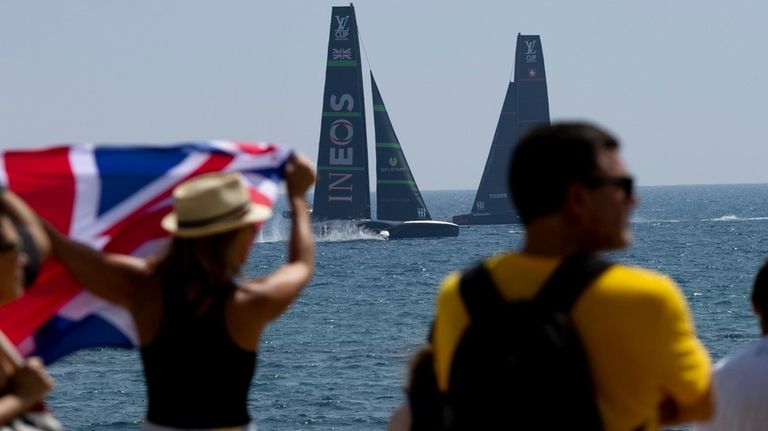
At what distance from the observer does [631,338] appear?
2150 mm

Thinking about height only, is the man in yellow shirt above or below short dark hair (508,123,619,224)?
below

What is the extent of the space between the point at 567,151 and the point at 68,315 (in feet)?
4.55

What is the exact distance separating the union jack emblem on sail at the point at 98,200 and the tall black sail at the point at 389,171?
193ft

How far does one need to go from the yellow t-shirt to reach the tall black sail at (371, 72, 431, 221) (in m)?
59.9

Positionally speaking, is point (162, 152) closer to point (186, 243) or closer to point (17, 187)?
point (17, 187)

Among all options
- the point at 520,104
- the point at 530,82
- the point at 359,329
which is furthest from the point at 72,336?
the point at 530,82

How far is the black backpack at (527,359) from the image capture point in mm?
2189

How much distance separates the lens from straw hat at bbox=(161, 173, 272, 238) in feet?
8.86

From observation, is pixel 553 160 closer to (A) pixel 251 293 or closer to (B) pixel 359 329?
(A) pixel 251 293

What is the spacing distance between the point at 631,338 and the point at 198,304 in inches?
35.3

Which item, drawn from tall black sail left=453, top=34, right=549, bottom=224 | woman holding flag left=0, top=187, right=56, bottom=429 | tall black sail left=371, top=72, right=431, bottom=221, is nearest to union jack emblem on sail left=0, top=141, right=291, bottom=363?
woman holding flag left=0, top=187, right=56, bottom=429

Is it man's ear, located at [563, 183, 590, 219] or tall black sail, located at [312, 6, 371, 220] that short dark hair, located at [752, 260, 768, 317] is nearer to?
man's ear, located at [563, 183, 590, 219]

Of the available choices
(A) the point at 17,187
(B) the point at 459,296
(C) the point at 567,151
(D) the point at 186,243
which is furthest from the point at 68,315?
(C) the point at 567,151

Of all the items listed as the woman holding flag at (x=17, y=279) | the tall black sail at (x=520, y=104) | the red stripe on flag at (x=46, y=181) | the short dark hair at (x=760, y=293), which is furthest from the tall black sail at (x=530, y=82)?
the woman holding flag at (x=17, y=279)
